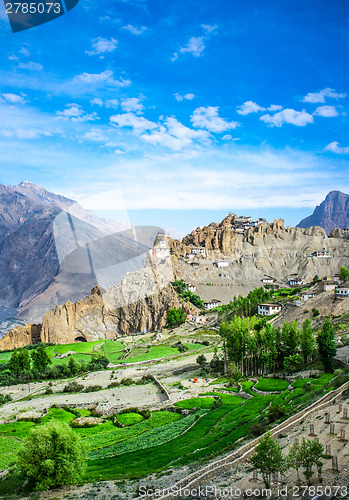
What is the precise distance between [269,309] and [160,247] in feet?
185

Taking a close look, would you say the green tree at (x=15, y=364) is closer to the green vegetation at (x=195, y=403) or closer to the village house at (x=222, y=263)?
the green vegetation at (x=195, y=403)

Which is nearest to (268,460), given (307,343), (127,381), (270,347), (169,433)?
(169,433)

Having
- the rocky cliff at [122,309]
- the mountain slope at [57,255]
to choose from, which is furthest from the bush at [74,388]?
the rocky cliff at [122,309]

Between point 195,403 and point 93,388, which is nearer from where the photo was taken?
point 195,403

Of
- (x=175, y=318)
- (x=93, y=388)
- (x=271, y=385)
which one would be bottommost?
(x=93, y=388)

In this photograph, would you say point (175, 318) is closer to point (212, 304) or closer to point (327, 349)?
point (212, 304)

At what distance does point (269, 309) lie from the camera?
6375 cm

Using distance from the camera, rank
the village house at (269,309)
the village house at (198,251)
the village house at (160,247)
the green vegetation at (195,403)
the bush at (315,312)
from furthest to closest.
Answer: the village house at (198,251) < the village house at (160,247) < the village house at (269,309) < the bush at (315,312) < the green vegetation at (195,403)

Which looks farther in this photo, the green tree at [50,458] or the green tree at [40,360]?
the green tree at [40,360]

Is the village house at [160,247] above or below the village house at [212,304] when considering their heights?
above

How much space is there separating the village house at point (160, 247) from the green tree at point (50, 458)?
9222 cm

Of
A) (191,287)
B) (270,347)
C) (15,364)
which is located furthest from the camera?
(191,287)

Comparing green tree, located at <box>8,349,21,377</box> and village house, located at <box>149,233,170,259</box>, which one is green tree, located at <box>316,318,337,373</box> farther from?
village house, located at <box>149,233,170,259</box>

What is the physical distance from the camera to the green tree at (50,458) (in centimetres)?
1496
